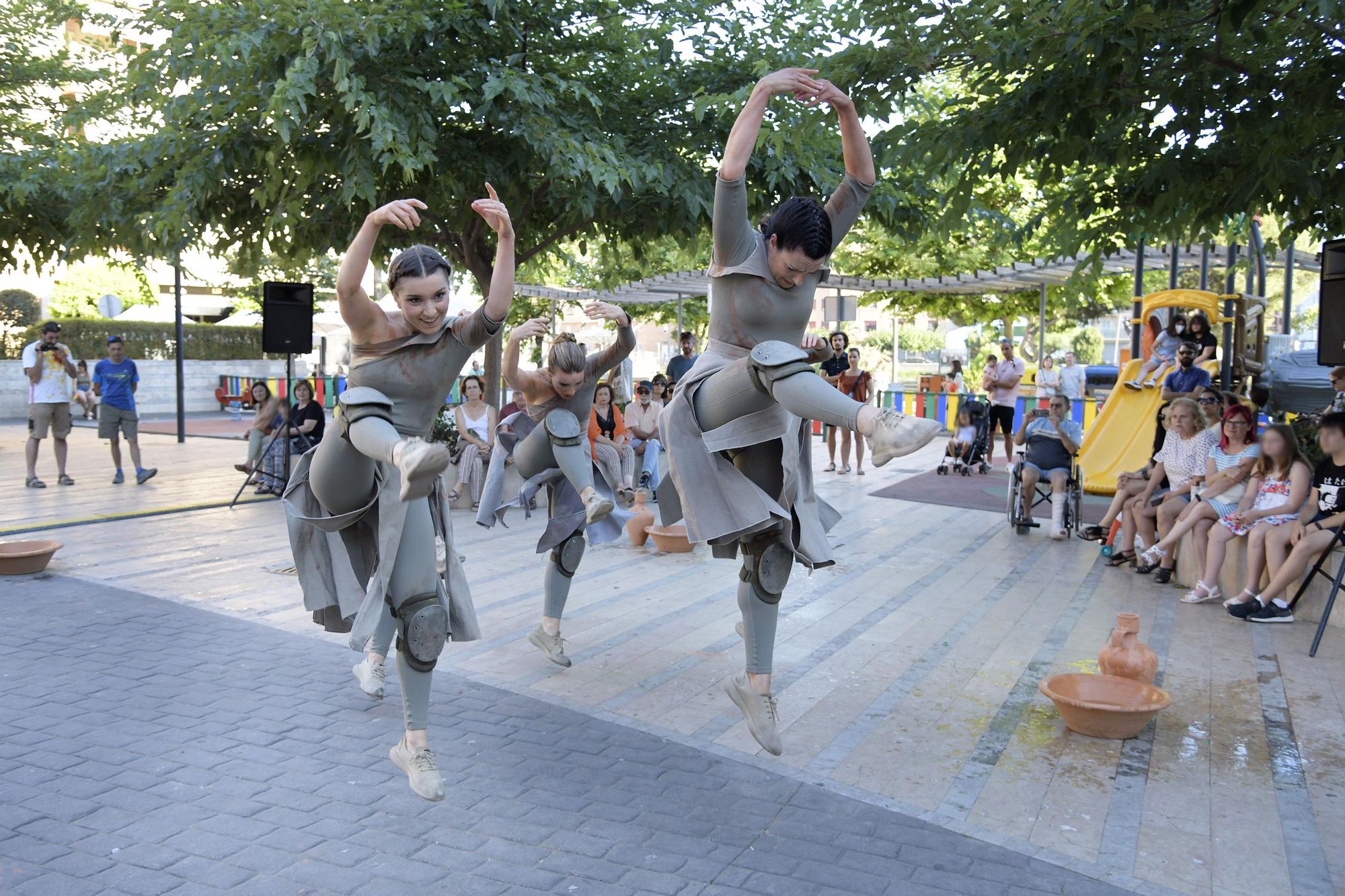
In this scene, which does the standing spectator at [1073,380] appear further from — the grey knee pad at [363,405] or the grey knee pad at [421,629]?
the grey knee pad at [363,405]

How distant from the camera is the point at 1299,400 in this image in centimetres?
1434

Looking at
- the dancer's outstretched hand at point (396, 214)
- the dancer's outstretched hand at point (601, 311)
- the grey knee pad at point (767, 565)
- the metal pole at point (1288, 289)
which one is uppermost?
the metal pole at point (1288, 289)

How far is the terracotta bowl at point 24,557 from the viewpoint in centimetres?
741

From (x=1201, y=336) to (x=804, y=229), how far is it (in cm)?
894

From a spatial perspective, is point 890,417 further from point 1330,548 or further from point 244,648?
point 1330,548

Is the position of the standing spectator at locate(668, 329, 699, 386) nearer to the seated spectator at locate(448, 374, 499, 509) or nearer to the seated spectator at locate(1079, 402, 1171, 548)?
the seated spectator at locate(448, 374, 499, 509)

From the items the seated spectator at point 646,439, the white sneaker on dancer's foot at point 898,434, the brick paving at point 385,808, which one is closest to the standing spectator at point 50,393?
the seated spectator at point 646,439

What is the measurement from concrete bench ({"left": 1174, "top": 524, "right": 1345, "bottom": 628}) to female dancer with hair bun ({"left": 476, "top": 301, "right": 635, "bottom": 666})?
4.24m

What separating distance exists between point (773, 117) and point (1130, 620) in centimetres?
507

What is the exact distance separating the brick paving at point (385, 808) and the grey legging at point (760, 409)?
534 mm

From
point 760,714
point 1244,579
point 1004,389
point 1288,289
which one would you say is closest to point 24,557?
point 760,714

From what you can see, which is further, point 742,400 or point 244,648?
point 244,648

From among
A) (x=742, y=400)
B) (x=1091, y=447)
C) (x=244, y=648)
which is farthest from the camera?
(x=1091, y=447)

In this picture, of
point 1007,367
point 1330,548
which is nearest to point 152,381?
point 1007,367
